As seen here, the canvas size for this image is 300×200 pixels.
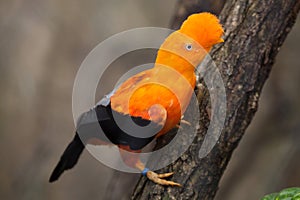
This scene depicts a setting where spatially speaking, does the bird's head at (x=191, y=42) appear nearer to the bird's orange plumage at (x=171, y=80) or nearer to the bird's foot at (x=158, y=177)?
the bird's orange plumage at (x=171, y=80)

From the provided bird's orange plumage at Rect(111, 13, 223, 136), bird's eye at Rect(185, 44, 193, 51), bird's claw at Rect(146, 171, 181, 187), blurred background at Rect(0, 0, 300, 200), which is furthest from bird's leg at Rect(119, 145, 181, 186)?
blurred background at Rect(0, 0, 300, 200)

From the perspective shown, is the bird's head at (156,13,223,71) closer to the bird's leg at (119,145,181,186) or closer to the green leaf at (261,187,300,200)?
the bird's leg at (119,145,181,186)

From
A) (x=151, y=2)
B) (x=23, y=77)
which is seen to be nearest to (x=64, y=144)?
(x=23, y=77)

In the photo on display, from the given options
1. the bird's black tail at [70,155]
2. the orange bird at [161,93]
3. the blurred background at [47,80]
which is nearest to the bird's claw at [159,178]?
the orange bird at [161,93]

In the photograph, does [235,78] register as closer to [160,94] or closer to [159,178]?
[160,94]

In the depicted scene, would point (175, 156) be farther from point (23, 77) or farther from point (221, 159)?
point (23, 77)

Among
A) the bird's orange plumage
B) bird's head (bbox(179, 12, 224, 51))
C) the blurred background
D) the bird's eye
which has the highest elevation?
bird's head (bbox(179, 12, 224, 51))

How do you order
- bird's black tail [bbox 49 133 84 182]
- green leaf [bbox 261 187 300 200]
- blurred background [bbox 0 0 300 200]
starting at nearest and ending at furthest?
green leaf [bbox 261 187 300 200] → bird's black tail [bbox 49 133 84 182] → blurred background [bbox 0 0 300 200]
